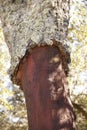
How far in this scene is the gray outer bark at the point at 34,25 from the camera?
183 cm

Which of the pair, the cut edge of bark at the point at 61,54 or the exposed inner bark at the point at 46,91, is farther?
the cut edge of bark at the point at 61,54

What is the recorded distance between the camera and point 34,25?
1.88 meters

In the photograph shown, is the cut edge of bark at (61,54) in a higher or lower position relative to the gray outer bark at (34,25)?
lower

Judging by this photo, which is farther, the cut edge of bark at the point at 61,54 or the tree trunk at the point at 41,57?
the cut edge of bark at the point at 61,54

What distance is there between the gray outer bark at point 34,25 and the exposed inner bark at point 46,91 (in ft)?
0.27

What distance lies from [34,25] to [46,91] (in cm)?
51

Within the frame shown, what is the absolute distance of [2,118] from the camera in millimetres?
11211

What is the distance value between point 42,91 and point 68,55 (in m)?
0.41

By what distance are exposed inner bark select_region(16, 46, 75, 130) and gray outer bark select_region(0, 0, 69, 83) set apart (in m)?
0.08

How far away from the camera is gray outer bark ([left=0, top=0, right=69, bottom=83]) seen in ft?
6.02

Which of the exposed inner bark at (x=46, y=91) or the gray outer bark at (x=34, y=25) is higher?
the gray outer bark at (x=34, y=25)

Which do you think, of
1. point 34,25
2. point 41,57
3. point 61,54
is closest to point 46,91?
point 41,57

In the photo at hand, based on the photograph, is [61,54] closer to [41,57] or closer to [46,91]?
[41,57]

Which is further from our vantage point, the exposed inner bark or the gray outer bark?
the gray outer bark
